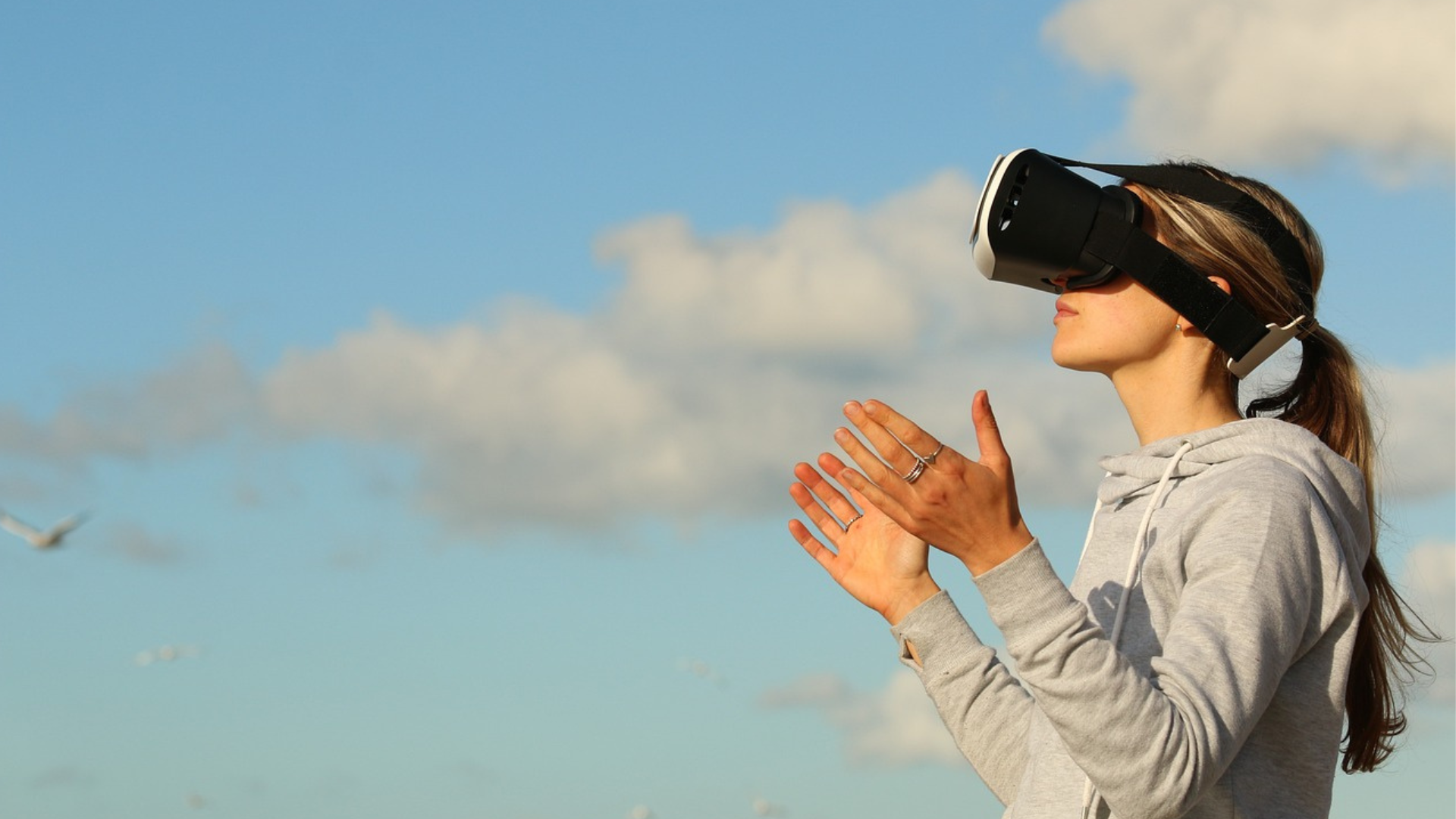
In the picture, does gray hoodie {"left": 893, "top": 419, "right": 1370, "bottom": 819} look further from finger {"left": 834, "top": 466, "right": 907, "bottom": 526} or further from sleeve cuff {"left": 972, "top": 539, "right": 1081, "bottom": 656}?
finger {"left": 834, "top": 466, "right": 907, "bottom": 526}

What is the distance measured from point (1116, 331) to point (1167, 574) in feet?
2.46

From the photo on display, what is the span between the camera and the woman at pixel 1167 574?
3.35 meters

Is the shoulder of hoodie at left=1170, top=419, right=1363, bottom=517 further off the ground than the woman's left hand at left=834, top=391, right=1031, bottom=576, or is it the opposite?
the shoulder of hoodie at left=1170, top=419, right=1363, bottom=517

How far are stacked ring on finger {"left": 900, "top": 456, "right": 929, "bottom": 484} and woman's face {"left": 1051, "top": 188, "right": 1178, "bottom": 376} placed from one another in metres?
1.08

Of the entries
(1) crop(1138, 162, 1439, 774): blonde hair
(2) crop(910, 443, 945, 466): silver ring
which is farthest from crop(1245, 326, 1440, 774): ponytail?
(2) crop(910, 443, 945, 466): silver ring

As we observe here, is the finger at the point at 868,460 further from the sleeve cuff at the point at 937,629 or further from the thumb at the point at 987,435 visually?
the sleeve cuff at the point at 937,629

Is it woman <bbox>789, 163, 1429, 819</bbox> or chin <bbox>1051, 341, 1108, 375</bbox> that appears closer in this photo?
woman <bbox>789, 163, 1429, 819</bbox>

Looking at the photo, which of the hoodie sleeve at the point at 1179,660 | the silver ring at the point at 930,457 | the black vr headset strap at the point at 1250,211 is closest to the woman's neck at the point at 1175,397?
the black vr headset strap at the point at 1250,211

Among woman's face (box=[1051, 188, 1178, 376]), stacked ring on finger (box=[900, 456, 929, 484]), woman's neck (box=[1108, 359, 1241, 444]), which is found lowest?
stacked ring on finger (box=[900, 456, 929, 484])

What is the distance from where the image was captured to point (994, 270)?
4676mm

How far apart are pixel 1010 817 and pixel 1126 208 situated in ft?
5.47

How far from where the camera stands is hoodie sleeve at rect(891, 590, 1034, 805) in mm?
4773

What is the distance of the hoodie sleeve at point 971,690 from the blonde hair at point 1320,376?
94cm

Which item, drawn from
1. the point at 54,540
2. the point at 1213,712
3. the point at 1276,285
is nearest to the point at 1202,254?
the point at 1276,285
